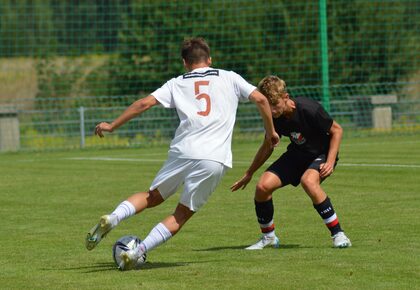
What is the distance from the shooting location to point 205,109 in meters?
8.36

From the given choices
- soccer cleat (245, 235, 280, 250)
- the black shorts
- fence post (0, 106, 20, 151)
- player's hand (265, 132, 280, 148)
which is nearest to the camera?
player's hand (265, 132, 280, 148)

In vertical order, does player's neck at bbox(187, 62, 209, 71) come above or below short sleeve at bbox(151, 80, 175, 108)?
above

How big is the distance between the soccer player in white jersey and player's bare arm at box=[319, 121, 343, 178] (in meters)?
1.11

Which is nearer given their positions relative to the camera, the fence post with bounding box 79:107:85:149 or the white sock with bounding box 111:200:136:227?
the white sock with bounding box 111:200:136:227

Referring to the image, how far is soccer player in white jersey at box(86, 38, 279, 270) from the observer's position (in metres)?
8.33

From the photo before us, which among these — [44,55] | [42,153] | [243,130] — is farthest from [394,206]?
[44,55]

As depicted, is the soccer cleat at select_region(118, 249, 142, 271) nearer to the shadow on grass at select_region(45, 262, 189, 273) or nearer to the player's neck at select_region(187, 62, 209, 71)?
the shadow on grass at select_region(45, 262, 189, 273)

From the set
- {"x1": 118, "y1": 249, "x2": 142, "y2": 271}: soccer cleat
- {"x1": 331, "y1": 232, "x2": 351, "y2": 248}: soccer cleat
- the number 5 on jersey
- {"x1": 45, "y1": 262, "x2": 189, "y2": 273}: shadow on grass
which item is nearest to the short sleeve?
the number 5 on jersey

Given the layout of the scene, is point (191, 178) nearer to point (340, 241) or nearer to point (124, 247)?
point (124, 247)

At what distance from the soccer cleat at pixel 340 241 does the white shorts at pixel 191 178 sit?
1.41 meters

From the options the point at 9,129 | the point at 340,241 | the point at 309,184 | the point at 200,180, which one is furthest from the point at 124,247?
the point at 9,129

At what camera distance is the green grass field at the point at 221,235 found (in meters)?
7.81

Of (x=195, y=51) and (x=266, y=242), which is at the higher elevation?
(x=195, y=51)

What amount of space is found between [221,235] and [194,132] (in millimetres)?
2472
